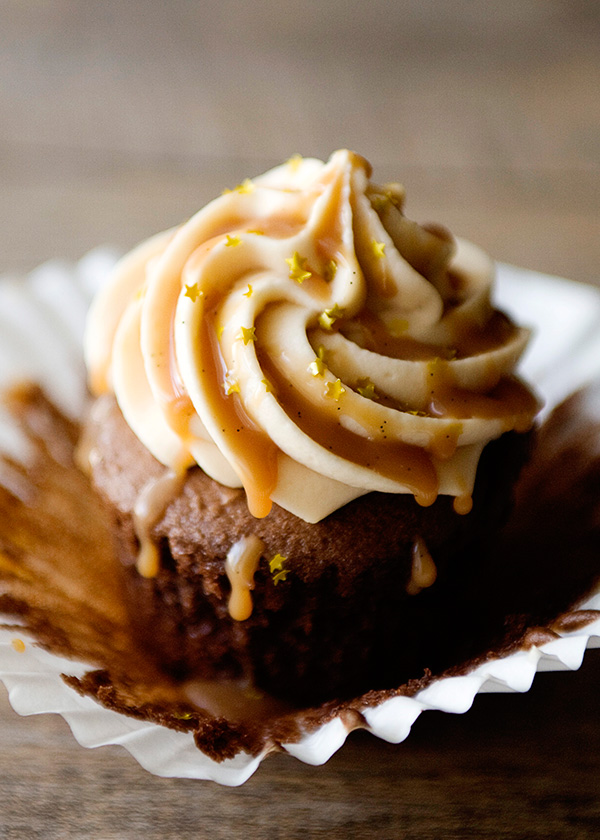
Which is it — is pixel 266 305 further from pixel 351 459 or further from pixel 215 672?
pixel 215 672

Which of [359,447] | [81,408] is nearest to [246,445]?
[359,447]

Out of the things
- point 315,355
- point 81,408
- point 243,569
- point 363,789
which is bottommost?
point 363,789

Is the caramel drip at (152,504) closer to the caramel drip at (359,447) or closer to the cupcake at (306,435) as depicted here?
the cupcake at (306,435)

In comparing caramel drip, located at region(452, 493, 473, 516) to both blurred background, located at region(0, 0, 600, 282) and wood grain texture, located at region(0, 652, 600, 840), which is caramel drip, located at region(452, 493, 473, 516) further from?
blurred background, located at region(0, 0, 600, 282)

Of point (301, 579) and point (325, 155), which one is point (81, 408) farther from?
point (325, 155)

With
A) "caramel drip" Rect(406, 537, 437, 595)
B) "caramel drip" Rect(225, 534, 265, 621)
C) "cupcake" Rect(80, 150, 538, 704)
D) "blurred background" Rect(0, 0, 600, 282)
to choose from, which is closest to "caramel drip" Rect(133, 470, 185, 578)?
"cupcake" Rect(80, 150, 538, 704)

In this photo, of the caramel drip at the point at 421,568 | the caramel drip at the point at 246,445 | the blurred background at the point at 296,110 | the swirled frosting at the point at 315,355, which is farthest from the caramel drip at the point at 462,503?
the blurred background at the point at 296,110

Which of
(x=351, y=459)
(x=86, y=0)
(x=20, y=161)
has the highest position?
(x=86, y=0)

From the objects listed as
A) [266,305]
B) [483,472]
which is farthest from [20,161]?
[483,472]
